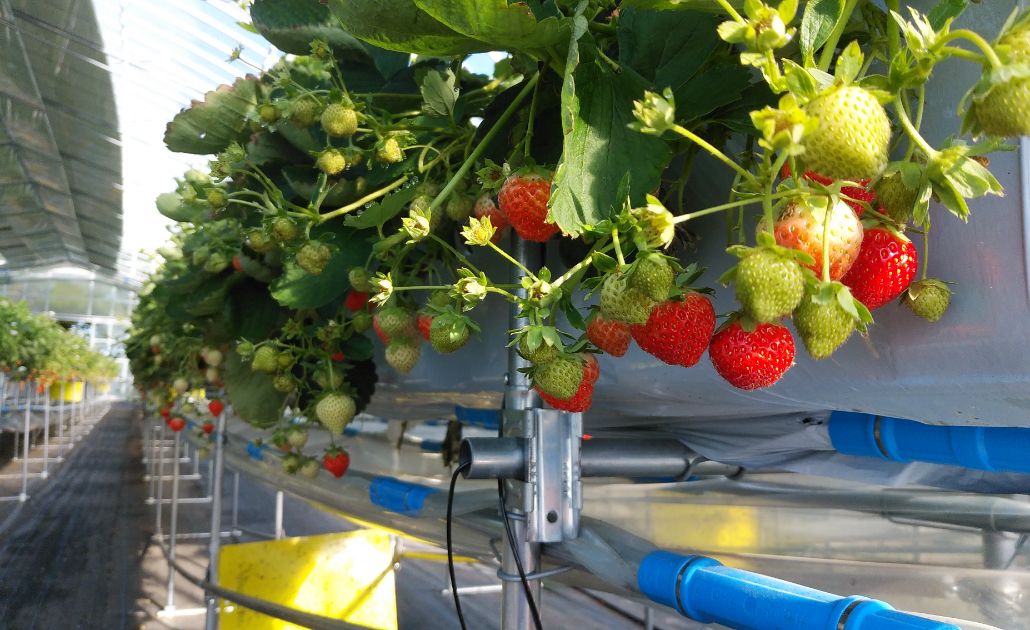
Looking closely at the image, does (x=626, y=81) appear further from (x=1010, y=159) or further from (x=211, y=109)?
(x=211, y=109)

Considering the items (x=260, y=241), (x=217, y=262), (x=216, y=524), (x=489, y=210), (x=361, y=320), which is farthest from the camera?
(x=216, y=524)

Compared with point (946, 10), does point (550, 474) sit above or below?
below

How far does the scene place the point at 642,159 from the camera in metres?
0.30

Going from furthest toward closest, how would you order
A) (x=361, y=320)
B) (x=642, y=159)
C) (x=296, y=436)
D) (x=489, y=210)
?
(x=296, y=436)
(x=361, y=320)
(x=489, y=210)
(x=642, y=159)

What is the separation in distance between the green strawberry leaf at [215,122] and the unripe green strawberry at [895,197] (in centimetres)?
60

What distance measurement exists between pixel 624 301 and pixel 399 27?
0.17m

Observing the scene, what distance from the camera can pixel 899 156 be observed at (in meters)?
0.31

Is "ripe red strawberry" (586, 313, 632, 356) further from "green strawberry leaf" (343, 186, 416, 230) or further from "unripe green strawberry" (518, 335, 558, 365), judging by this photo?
"green strawberry leaf" (343, 186, 416, 230)

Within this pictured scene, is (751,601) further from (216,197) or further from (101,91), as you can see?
(101,91)

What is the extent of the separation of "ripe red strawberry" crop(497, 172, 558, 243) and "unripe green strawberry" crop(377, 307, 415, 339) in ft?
0.76

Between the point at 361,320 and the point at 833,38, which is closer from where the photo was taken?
the point at 833,38

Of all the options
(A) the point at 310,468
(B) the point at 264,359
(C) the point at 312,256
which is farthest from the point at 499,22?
(A) the point at 310,468

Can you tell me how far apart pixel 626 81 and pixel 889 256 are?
139 mm

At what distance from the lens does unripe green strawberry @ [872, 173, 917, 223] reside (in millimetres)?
242
